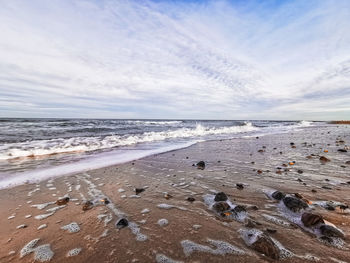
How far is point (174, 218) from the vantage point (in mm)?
2537

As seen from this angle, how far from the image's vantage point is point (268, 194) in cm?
320

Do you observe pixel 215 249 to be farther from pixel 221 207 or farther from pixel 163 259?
pixel 221 207

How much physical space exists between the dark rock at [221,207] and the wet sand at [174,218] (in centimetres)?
10

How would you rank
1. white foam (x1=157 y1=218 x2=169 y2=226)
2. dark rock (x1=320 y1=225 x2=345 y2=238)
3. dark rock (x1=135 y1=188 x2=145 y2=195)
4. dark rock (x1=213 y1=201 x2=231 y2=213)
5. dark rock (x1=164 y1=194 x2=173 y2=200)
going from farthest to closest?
1. dark rock (x1=135 y1=188 x2=145 y2=195)
2. dark rock (x1=164 y1=194 x2=173 y2=200)
3. dark rock (x1=213 y1=201 x2=231 y2=213)
4. white foam (x1=157 y1=218 x2=169 y2=226)
5. dark rock (x1=320 y1=225 x2=345 y2=238)

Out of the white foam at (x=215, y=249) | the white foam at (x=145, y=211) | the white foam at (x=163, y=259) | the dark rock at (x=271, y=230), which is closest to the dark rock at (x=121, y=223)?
the white foam at (x=145, y=211)

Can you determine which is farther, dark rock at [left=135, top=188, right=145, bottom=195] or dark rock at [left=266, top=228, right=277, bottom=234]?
dark rock at [left=135, top=188, right=145, bottom=195]

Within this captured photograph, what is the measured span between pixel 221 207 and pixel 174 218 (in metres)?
0.78

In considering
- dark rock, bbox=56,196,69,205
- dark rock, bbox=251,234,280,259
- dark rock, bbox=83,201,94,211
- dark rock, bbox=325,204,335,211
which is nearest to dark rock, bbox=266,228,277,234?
dark rock, bbox=251,234,280,259

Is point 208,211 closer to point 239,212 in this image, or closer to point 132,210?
point 239,212

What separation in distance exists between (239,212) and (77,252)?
7.22 feet

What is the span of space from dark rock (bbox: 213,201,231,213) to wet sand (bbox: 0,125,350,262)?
10 cm

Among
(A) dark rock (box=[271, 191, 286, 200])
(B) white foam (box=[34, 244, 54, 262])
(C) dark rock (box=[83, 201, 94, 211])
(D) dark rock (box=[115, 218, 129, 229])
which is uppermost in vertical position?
Answer: (A) dark rock (box=[271, 191, 286, 200])

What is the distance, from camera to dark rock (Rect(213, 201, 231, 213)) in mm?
2672

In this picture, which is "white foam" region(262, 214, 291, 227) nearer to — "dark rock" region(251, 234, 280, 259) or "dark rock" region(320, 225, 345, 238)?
"dark rock" region(320, 225, 345, 238)
